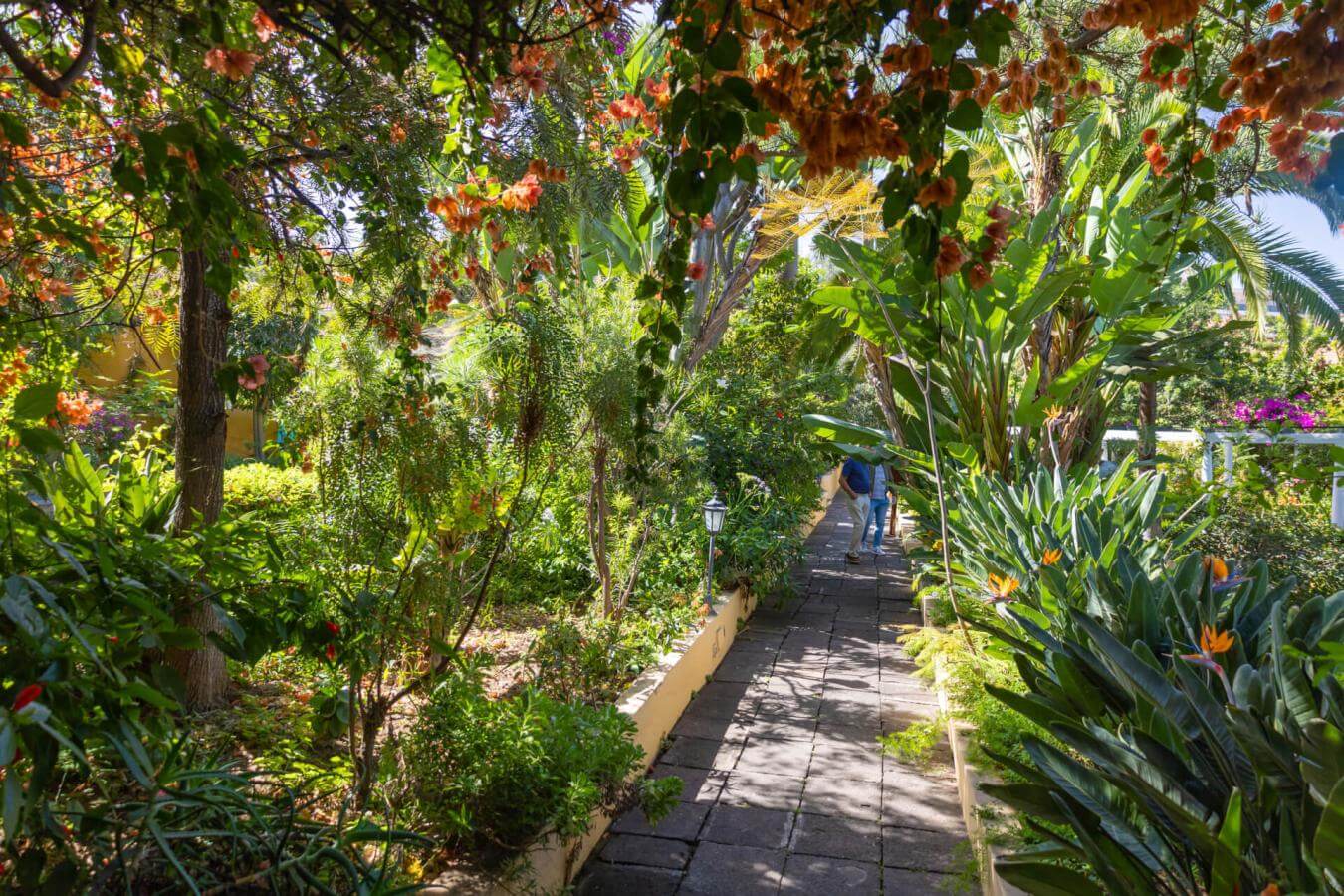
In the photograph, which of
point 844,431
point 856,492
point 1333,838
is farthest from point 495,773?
point 856,492

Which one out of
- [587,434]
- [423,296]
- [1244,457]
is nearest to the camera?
[423,296]

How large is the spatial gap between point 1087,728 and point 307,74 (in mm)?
3694

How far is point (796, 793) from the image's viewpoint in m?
4.25

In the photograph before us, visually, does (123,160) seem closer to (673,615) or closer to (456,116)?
(456,116)

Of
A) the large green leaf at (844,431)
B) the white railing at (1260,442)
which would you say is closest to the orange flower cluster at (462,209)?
the large green leaf at (844,431)

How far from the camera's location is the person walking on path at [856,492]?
9.89 m

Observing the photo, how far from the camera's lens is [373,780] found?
309 cm

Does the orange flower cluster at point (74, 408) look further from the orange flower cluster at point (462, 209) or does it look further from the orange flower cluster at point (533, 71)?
the orange flower cluster at point (533, 71)

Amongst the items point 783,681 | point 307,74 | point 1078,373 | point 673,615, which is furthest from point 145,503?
point 1078,373

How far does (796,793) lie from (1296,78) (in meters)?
3.51

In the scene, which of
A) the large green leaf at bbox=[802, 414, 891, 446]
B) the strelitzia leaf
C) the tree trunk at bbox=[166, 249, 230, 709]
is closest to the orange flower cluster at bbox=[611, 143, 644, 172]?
the tree trunk at bbox=[166, 249, 230, 709]

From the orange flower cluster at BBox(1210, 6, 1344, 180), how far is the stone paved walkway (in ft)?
8.48

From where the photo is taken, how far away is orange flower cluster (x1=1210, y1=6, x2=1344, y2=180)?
1.65 m

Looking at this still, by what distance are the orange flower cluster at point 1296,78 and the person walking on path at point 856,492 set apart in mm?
7654
